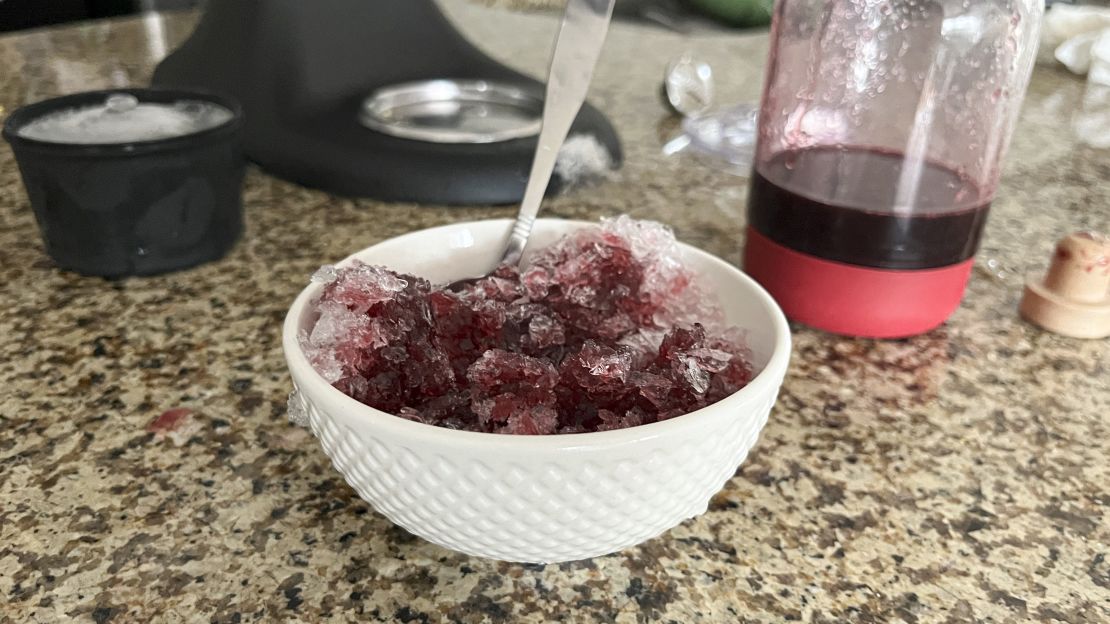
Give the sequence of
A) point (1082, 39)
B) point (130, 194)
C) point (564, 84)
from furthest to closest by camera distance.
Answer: point (1082, 39), point (130, 194), point (564, 84)

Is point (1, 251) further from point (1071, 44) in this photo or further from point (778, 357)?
point (1071, 44)

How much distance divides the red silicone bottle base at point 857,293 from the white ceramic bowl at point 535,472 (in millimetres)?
265

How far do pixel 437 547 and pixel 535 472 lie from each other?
0.14 m

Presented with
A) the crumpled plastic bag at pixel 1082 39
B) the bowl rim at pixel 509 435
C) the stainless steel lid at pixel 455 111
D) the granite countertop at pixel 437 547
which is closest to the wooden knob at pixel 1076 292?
the granite countertop at pixel 437 547

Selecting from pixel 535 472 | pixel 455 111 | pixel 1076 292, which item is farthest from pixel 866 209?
pixel 455 111

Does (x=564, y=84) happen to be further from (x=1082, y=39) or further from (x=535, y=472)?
(x=1082, y=39)

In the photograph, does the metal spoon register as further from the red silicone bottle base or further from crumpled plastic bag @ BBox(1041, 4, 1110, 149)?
crumpled plastic bag @ BBox(1041, 4, 1110, 149)

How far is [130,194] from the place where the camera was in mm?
723

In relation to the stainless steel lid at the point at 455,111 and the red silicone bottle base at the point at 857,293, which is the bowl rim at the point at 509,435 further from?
the stainless steel lid at the point at 455,111

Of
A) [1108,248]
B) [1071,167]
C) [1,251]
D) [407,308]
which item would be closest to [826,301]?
[1108,248]

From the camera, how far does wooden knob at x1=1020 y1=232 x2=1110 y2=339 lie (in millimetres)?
700

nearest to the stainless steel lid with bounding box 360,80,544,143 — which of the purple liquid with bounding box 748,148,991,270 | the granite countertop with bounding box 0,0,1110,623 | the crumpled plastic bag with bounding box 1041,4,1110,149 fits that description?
the granite countertop with bounding box 0,0,1110,623

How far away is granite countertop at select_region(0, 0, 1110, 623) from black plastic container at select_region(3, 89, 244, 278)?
3 cm

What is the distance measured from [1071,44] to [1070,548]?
131 centimetres
